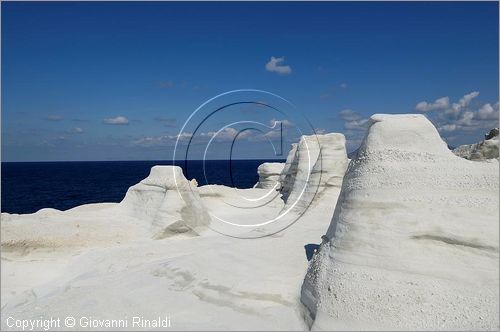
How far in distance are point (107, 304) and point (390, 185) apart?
561cm

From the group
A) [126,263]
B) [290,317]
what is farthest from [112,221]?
[290,317]

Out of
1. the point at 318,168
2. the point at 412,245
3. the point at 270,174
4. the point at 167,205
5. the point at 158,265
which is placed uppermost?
the point at 318,168

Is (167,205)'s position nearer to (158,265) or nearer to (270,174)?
(158,265)

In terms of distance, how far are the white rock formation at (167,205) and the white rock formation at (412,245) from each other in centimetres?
930

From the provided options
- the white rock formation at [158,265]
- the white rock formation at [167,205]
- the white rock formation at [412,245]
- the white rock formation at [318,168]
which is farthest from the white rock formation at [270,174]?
the white rock formation at [412,245]

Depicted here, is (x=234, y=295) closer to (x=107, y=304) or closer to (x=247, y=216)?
(x=107, y=304)

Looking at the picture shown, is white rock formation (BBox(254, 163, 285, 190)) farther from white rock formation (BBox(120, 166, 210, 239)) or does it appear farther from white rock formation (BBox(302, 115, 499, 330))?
white rock formation (BBox(302, 115, 499, 330))

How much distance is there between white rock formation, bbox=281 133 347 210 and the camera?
1661 centimetres

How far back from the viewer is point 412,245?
17.8 ft

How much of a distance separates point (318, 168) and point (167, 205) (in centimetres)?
701

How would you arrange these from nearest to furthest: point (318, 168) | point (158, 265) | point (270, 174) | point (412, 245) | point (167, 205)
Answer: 1. point (412, 245)
2. point (158, 265)
3. point (167, 205)
4. point (318, 168)
5. point (270, 174)

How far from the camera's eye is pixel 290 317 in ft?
20.0

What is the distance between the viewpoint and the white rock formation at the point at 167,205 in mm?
14914

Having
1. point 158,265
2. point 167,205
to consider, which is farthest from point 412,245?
point 167,205
